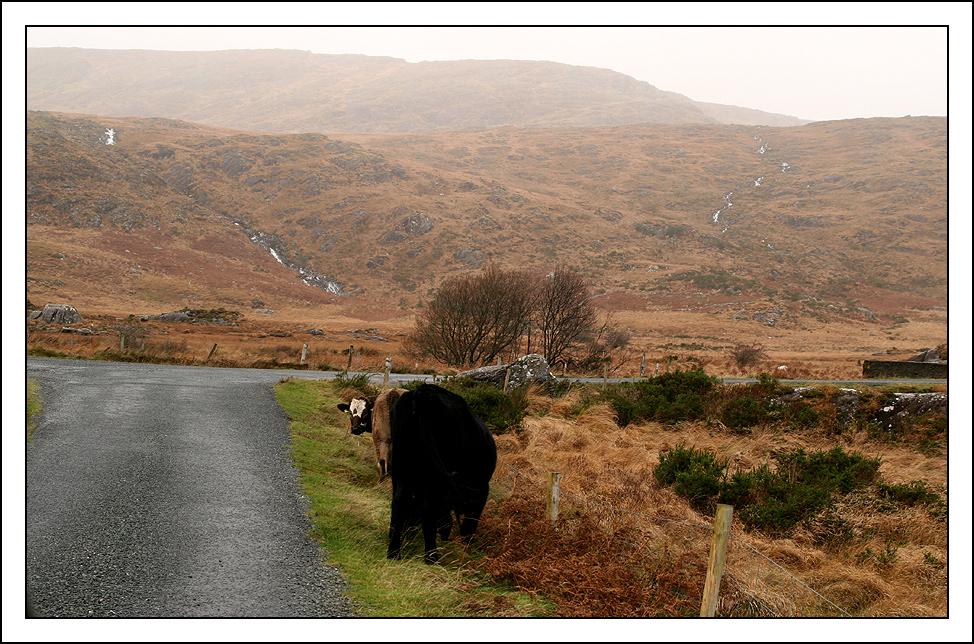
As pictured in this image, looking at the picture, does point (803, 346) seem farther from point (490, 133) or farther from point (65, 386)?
point (490, 133)

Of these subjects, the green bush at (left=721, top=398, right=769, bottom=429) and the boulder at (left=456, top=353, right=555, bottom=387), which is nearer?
the green bush at (left=721, top=398, right=769, bottom=429)

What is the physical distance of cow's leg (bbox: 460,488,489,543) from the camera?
7.16m

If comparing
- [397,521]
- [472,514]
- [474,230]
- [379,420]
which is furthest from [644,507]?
[474,230]

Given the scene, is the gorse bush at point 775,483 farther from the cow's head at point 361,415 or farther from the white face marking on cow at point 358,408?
the white face marking on cow at point 358,408

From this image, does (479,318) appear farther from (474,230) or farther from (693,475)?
(474,230)

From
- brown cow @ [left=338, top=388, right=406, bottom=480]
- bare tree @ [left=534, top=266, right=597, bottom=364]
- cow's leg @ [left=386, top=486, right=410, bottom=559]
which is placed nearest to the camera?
cow's leg @ [left=386, top=486, right=410, bottom=559]

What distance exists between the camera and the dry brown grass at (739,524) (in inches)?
280

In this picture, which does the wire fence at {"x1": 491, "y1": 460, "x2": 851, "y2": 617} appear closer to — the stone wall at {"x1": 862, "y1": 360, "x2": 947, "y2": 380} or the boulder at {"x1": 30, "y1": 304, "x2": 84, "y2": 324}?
the stone wall at {"x1": 862, "y1": 360, "x2": 947, "y2": 380}

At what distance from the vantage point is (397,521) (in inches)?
264

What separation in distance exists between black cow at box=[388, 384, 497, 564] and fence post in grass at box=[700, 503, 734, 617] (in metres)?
2.65

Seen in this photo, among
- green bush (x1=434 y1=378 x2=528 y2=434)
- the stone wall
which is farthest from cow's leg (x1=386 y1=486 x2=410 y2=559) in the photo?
the stone wall

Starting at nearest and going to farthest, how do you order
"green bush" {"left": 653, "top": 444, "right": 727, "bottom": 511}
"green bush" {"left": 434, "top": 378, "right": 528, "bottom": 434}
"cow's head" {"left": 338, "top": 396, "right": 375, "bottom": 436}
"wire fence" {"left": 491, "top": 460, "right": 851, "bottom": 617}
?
"wire fence" {"left": 491, "top": 460, "right": 851, "bottom": 617}, "cow's head" {"left": 338, "top": 396, "right": 375, "bottom": 436}, "green bush" {"left": 653, "top": 444, "right": 727, "bottom": 511}, "green bush" {"left": 434, "top": 378, "right": 528, "bottom": 434}

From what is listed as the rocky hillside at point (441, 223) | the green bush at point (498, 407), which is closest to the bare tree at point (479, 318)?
the green bush at point (498, 407)

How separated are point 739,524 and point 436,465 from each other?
604cm
